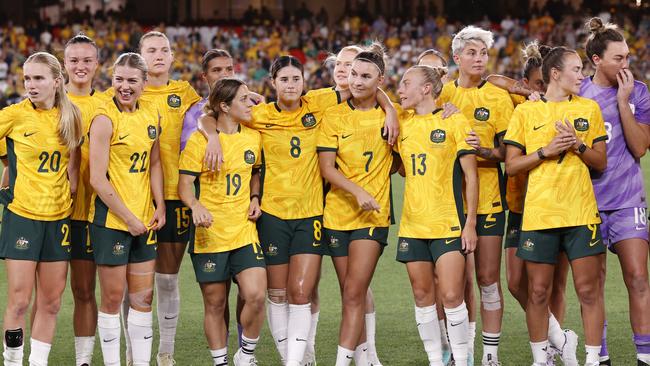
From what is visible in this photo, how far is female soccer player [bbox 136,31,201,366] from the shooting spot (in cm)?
664

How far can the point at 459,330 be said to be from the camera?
6004mm

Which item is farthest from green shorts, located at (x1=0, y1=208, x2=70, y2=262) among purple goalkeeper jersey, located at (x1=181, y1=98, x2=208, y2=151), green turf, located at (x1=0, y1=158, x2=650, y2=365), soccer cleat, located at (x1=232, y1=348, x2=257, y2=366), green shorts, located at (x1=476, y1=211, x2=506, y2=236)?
green shorts, located at (x1=476, y1=211, x2=506, y2=236)

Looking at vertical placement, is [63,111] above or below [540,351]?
above

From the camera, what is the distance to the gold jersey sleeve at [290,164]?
6262mm

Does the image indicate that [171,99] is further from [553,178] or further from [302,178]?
[553,178]

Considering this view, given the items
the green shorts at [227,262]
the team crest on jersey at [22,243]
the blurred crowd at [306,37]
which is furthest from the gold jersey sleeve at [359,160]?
the blurred crowd at [306,37]

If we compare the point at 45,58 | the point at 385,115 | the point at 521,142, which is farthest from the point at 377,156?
the point at 45,58

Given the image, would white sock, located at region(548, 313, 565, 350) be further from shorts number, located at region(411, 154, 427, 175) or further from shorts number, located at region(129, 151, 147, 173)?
shorts number, located at region(129, 151, 147, 173)

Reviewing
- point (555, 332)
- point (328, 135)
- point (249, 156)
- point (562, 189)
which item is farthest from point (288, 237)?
point (555, 332)

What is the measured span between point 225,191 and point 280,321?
914 millimetres

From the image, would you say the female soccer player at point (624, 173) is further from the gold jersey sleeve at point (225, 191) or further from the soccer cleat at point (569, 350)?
the gold jersey sleeve at point (225, 191)

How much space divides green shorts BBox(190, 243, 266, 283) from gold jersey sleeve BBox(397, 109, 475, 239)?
90 cm

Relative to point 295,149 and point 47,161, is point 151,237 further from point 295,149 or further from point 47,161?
point 295,149

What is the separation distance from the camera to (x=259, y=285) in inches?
237
